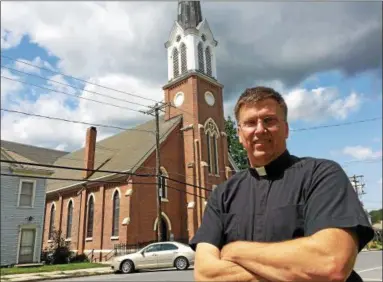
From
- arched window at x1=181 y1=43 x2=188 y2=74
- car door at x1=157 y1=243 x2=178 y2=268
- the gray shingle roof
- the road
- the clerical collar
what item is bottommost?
the road

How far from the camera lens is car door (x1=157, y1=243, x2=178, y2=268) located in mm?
16688

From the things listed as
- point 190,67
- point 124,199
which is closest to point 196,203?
point 124,199

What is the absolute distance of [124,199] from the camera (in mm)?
25641

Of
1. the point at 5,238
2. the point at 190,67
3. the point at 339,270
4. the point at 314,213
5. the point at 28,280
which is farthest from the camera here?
Result: the point at 190,67

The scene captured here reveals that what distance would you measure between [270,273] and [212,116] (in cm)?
3081

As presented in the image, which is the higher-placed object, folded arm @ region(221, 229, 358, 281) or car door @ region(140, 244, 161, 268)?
folded arm @ region(221, 229, 358, 281)

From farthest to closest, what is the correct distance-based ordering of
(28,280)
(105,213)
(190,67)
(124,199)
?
(190,67)
(105,213)
(124,199)
(28,280)

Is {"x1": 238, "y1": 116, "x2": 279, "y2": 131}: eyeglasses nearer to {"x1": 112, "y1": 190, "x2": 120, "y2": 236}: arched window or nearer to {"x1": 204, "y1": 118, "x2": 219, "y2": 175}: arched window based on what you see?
{"x1": 112, "y1": 190, "x2": 120, "y2": 236}: arched window

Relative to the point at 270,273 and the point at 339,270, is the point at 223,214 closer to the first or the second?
the point at 270,273

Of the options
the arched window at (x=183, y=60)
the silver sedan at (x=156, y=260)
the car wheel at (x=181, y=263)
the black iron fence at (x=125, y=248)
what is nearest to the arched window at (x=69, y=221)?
the black iron fence at (x=125, y=248)

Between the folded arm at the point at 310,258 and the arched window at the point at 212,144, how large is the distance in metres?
28.4

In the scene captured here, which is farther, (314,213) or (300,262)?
(314,213)

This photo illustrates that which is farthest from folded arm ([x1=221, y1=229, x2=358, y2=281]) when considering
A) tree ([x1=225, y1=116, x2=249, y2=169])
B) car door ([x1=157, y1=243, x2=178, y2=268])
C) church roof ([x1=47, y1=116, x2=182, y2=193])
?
tree ([x1=225, y1=116, x2=249, y2=169])

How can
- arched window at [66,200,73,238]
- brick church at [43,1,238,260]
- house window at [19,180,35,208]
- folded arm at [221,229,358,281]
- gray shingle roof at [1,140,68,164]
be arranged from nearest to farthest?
1. folded arm at [221,229,358,281]
2. house window at [19,180,35,208]
3. brick church at [43,1,238,260]
4. arched window at [66,200,73,238]
5. gray shingle roof at [1,140,68,164]
